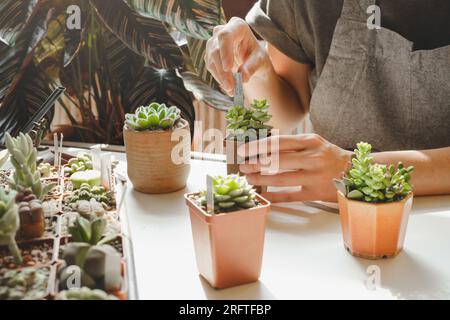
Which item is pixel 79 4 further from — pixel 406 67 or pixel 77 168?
pixel 406 67

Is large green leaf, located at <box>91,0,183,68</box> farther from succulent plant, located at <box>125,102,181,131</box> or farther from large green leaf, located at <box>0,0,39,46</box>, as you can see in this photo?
succulent plant, located at <box>125,102,181,131</box>

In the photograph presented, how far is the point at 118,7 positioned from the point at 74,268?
4.59 feet

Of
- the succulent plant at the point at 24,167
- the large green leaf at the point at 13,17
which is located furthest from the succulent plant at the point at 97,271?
the large green leaf at the point at 13,17

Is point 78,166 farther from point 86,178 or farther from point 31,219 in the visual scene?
point 31,219

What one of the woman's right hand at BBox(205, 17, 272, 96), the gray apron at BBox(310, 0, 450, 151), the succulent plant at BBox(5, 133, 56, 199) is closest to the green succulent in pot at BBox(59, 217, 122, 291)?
the succulent plant at BBox(5, 133, 56, 199)

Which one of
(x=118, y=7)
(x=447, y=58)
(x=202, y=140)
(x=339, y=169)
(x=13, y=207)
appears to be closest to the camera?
(x=13, y=207)

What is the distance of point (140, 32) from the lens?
73.8 inches

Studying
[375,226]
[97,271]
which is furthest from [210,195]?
[375,226]

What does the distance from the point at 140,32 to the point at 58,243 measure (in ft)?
4.10

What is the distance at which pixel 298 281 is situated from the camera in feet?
2.55

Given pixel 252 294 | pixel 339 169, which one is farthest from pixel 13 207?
pixel 339 169

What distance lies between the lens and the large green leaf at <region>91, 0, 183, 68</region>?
1866 millimetres

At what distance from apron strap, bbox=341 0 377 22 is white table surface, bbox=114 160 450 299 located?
50cm

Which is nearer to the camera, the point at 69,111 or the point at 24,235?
the point at 24,235
